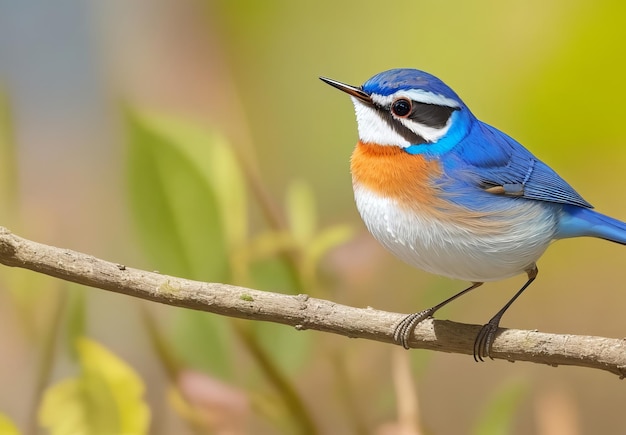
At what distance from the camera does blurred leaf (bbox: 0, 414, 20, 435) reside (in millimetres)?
1444

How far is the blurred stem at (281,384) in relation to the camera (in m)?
1.51

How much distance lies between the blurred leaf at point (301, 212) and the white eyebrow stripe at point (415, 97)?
1.98ft

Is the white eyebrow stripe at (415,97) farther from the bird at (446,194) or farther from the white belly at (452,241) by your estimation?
the white belly at (452,241)

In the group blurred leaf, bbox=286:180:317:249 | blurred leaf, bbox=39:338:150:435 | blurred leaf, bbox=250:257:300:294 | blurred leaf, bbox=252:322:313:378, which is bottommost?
blurred leaf, bbox=39:338:150:435

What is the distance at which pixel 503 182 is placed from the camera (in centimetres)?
109

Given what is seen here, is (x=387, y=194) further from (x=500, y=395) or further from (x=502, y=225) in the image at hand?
(x=500, y=395)

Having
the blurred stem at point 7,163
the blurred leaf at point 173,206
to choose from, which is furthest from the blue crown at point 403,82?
the blurred stem at point 7,163

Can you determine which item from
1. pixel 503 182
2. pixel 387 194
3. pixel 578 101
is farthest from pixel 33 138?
pixel 578 101

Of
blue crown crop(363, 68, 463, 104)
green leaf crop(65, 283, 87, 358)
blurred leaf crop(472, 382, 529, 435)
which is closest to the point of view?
blue crown crop(363, 68, 463, 104)

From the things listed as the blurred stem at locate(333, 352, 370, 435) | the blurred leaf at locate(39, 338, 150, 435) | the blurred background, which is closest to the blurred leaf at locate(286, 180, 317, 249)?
the blurred background

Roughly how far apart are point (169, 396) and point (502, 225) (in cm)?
85

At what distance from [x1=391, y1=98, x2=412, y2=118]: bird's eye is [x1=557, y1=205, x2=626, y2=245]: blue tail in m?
0.30

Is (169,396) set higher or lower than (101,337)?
lower

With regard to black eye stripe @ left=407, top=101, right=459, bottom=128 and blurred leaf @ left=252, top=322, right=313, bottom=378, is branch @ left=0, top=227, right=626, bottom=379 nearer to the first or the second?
black eye stripe @ left=407, top=101, right=459, bottom=128
